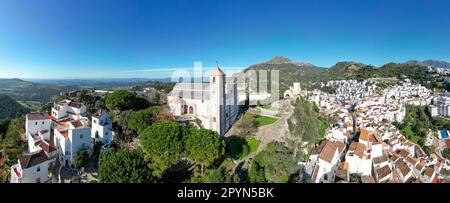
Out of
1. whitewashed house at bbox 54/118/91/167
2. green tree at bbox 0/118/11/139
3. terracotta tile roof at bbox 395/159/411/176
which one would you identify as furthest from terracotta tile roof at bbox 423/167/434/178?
green tree at bbox 0/118/11/139

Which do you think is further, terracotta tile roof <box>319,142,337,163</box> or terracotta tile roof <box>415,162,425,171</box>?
terracotta tile roof <box>415,162,425,171</box>

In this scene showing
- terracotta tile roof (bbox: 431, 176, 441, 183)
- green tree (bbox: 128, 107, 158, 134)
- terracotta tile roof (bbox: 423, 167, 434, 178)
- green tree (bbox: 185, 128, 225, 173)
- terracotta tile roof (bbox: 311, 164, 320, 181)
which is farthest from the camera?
green tree (bbox: 128, 107, 158, 134)

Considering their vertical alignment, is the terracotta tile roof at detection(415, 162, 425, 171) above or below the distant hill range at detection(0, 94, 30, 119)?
below

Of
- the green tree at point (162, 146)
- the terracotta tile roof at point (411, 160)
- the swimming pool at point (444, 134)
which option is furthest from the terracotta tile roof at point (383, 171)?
the swimming pool at point (444, 134)

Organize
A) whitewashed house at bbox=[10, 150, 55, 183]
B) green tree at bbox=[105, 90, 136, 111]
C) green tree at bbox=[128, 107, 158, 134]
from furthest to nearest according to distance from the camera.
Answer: green tree at bbox=[105, 90, 136, 111], green tree at bbox=[128, 107, 158, 134], whitewashed house at bbox=[10, 150, 55, 183]

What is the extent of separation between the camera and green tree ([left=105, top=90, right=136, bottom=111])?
29.6ft

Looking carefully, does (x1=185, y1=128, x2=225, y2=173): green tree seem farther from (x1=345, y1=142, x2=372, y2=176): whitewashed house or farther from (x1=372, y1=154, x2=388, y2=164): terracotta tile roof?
(x1=372, y1=154, x2=388, y2=164): terracotta tile roof

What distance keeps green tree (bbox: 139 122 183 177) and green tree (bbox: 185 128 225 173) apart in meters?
0.24

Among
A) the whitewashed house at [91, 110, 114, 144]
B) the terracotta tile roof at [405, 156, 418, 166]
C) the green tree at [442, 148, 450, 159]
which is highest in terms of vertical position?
the whitewashed house at [91, 110, 114, 144]

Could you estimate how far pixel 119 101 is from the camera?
9000 mm

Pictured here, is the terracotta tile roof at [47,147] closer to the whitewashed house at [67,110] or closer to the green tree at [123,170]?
the green tree at [123,170]
